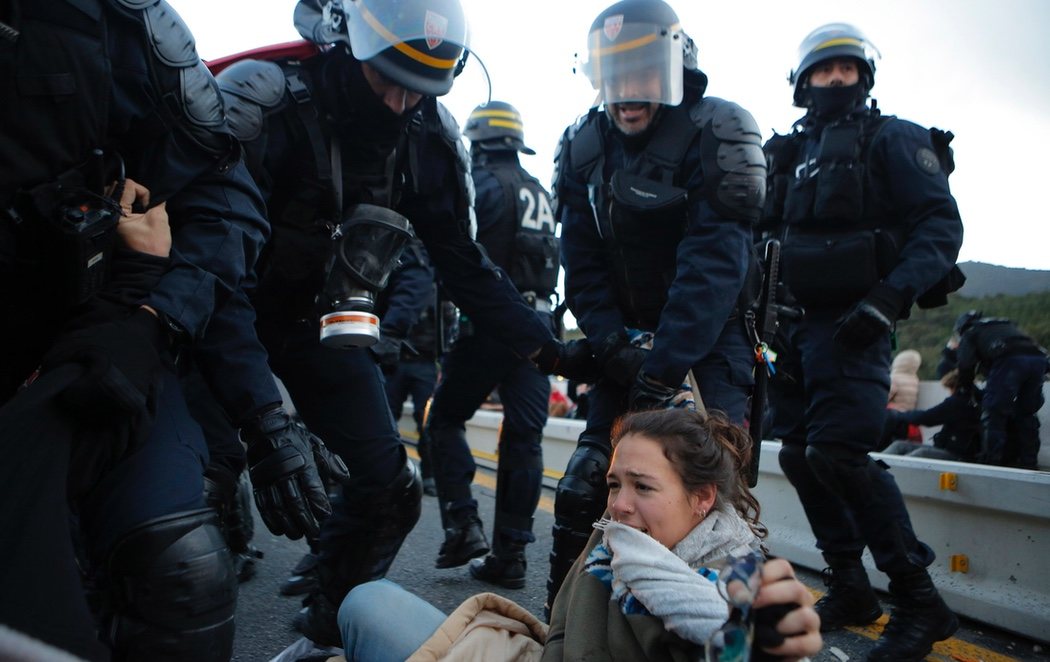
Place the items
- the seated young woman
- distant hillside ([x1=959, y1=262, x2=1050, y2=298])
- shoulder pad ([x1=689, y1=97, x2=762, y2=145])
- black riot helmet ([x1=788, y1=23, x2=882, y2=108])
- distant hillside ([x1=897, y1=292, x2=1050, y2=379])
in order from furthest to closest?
distant hillside ([x1=897, y1=292, x2=1050, y2=379]) < black riot helmet ([x1=788, y1=23, x2=882, y2=108]) < distant hillside ([x1=959, y1=262, x2=1050, y2=298]) < shoulder pad ([x1=689, y1=97, x2=762, y2=145]) < the seated young woman

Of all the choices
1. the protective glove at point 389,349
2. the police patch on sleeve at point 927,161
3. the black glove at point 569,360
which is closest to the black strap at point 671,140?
the black glove at point 569,360

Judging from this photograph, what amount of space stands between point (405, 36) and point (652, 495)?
1578 mm

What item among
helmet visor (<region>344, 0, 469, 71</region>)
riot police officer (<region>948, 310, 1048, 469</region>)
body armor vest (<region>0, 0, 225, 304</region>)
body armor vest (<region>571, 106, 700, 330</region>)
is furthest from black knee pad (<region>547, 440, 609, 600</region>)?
riot police officer (<region>948, 310, 1048, 469</region>)

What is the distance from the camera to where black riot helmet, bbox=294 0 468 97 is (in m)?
2.57

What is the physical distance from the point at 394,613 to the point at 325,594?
3.74 ft

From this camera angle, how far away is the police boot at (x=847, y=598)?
3.33 m

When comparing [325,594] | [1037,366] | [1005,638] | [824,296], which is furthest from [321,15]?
[1037,366]

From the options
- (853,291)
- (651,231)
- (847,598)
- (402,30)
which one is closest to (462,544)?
(847,598)

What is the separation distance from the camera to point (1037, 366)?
17.6 ft

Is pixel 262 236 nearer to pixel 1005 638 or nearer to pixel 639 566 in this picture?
pixel 639 566

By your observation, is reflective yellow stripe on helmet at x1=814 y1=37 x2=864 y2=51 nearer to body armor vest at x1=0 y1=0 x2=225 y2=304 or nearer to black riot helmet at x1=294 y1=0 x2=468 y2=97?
black riot helmet at x1=294 y1=0 x2=468 y2=97

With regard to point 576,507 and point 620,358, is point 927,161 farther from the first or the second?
point 576,507

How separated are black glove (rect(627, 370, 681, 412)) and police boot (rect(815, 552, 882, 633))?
1.21 metres

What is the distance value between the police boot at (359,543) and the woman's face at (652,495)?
123 centimetres
